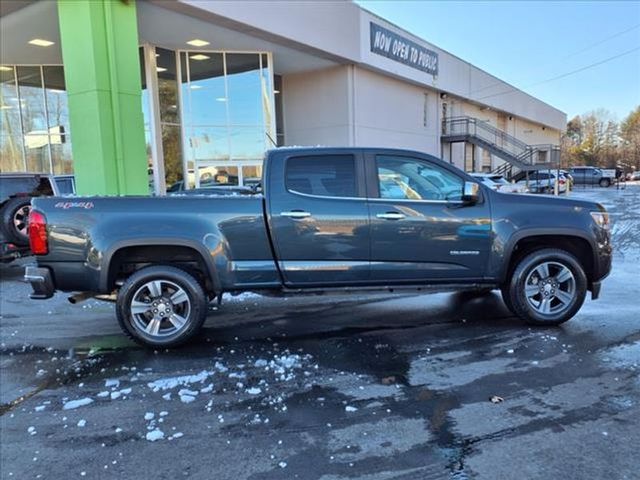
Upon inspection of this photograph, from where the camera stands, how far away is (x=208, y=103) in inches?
819

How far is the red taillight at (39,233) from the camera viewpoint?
5062 millimetres

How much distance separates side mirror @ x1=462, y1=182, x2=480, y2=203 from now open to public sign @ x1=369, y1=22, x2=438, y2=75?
801 inches

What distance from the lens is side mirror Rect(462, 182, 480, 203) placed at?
5344 mm

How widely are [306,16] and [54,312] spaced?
15793mm

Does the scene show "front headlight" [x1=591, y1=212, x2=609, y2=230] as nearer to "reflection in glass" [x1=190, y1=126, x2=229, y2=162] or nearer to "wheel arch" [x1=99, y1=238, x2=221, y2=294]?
"wheel arch" [x1=99, y1=238, x2=221, y2=294]

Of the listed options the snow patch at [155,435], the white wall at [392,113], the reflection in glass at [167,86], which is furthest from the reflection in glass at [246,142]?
the snow patch at [155,435]

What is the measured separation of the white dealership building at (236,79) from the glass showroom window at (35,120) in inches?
2.1

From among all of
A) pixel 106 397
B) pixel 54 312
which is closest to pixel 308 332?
pixel 106 397

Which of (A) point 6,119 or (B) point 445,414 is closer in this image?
(B) point 445,414

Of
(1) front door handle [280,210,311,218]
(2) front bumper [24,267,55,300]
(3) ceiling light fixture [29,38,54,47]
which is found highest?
(3) ceiling light fixture [29,38,54,47]

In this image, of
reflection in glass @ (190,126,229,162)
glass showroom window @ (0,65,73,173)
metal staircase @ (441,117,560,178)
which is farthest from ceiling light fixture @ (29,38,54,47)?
metal staircase @ (441,117,560,178)

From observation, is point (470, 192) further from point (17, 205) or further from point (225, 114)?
point (225, 114)

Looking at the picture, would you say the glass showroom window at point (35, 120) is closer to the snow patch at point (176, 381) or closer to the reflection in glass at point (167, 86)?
the reflection in glass at point (167, 86)

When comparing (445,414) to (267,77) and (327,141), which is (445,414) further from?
(327,141)
